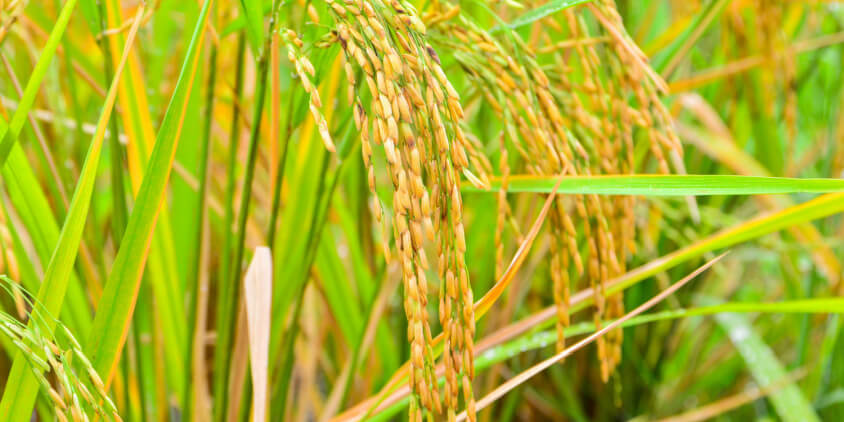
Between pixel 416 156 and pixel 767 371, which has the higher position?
pixel 416 156

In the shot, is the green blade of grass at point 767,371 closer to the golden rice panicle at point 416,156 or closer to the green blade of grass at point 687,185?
the green blade of grass at point 687,185

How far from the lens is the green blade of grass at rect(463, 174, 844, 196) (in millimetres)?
607

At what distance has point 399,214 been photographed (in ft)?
1.65

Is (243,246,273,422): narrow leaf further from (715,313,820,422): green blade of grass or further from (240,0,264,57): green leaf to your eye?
(715,313,820,422): green blade of grass

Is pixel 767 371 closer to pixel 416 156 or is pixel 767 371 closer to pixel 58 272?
pixel 416 156

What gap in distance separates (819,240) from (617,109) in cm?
70

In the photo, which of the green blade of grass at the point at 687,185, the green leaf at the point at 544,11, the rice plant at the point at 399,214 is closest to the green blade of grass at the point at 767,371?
the rice plant at the point at 399,214

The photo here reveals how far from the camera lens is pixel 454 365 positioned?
56 centimetres

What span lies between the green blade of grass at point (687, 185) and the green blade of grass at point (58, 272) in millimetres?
380

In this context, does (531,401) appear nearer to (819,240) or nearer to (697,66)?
(819,240)

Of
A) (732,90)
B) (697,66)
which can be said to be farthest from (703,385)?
(697,66)

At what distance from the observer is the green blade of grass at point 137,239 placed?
23.9 inches

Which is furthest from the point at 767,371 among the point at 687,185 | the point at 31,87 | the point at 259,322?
the point at 31,87

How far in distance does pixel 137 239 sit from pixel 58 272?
0.06 metres
